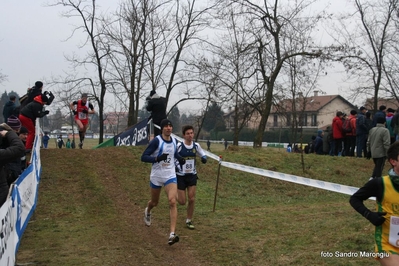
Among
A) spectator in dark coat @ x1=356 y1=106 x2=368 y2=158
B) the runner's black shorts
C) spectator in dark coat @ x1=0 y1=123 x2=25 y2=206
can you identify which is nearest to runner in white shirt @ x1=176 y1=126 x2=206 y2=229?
the runner's black shorts

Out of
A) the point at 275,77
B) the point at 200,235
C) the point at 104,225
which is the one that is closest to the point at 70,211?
the point at 104,225

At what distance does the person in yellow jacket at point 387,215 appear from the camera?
4254mm

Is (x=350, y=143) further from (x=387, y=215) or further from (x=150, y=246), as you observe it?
(x=387, y=215)

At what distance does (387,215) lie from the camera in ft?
14.1

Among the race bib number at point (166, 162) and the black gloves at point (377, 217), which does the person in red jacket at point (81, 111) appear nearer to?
the race bib number at point (166, 162)

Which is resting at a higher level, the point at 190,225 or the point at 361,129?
the point at 361,129

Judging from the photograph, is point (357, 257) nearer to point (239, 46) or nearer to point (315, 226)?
point (315, 226)

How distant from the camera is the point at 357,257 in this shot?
21.0ft

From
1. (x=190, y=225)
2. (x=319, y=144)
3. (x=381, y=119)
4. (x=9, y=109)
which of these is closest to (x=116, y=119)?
(x=319, y=144)

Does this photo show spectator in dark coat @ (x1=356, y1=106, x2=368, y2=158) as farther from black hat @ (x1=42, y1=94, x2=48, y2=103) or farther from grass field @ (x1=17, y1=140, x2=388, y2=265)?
black hat @ (x1=42, y1=94, x2=48, y2=103)

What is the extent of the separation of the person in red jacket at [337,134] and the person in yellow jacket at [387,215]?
15358 millimetres

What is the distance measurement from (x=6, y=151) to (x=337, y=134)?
16364 millimetres

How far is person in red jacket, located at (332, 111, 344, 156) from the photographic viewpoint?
63.1 ft

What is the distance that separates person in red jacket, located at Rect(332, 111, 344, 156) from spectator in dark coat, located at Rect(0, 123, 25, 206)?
15.4m
